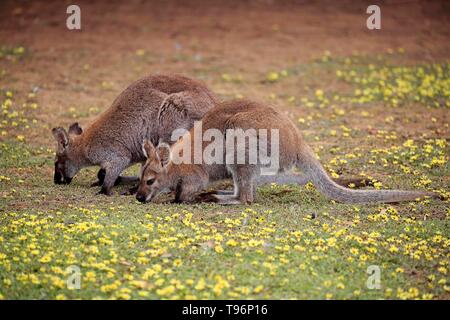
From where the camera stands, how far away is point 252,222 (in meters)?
7.60

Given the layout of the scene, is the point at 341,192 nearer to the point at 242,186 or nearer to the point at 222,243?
the point at 242,186

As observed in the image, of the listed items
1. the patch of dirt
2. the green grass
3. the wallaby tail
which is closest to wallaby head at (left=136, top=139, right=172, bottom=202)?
the green grass

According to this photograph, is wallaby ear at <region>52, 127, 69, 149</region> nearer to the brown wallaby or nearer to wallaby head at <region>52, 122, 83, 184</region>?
wallaby head at <region>52, 122, 83, 184</region>

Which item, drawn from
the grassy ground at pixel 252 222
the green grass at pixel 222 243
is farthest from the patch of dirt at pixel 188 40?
the green grass at pixel 222 243

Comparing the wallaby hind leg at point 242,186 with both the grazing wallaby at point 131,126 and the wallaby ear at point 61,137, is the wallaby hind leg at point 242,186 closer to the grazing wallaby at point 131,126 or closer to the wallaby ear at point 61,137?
the grazing wallaby at point 131,126

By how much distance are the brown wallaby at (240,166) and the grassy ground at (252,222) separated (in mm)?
182

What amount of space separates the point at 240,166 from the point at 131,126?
161cm

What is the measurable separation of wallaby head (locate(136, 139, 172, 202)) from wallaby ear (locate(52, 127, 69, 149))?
1305 mm

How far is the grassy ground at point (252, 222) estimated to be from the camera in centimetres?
614

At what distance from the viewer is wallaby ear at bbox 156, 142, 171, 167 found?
8273mm

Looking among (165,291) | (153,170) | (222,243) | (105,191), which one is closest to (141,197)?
(153,170)

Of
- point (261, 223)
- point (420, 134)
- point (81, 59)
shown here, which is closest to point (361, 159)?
point (420, 134)

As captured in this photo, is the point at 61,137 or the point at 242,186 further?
the point at 61,137
